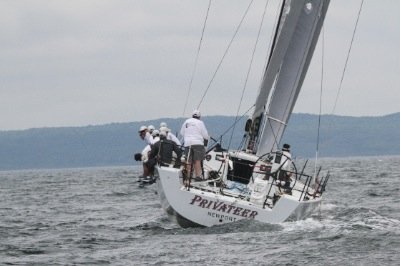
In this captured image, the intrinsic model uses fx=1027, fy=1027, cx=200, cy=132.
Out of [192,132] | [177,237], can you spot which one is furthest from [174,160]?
[177,237]

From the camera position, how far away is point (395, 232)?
54.9 feet

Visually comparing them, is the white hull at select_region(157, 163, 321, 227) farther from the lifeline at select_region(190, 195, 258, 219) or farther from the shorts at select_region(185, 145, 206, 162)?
the shorts at select_region(185, 145, 206, 162)

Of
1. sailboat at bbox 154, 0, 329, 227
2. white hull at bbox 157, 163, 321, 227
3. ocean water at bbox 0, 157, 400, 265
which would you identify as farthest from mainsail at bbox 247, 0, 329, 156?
white hull at bbox 157, 163, 321, 227

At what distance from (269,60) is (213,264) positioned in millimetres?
7869

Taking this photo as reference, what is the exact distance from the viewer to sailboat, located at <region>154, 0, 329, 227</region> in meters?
16.5

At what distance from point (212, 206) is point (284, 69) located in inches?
196

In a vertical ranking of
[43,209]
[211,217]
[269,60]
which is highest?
[269,60]

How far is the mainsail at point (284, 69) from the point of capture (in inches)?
802

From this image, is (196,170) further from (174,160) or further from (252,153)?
(252,153)

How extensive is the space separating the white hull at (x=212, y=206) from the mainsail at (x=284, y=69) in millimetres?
3882

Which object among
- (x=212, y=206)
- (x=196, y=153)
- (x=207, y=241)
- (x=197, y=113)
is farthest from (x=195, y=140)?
(x=207, y=241)

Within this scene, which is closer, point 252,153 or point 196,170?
point 196,170

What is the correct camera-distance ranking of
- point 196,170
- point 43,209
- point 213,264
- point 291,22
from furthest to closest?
point 43,209 < point 291,22 < point 196,170 < point 213,264

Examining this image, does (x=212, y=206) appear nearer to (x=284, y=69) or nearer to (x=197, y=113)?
(x=197, y=113)
